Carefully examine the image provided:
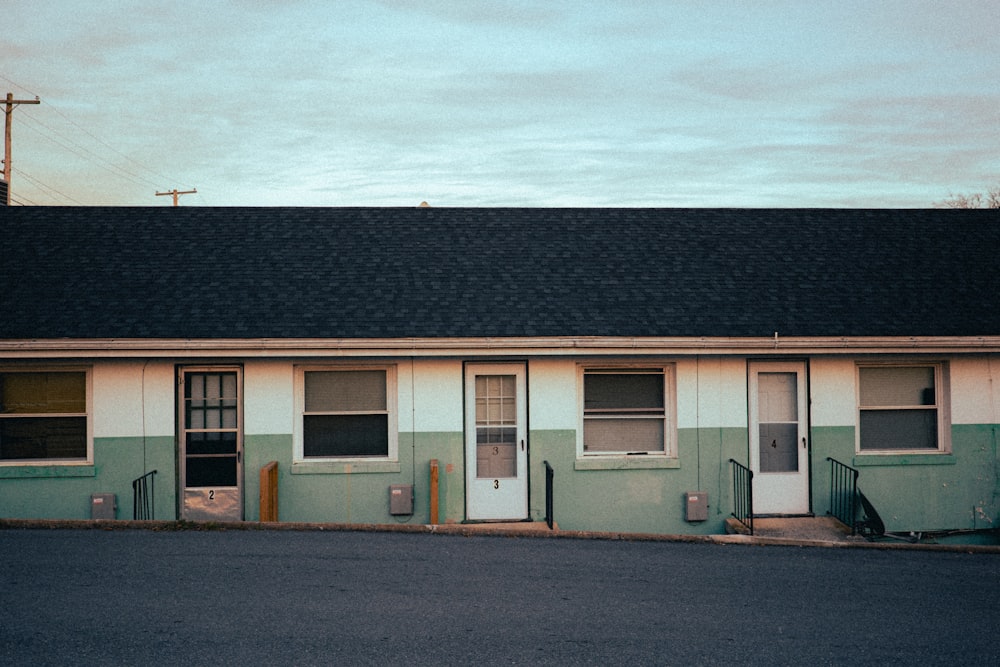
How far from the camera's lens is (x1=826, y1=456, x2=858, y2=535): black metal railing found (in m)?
11.9

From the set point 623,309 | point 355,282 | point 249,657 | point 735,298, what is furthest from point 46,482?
point 735,298

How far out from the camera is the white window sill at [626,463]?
38.5ft

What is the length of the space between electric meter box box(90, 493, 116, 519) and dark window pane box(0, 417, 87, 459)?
67cm

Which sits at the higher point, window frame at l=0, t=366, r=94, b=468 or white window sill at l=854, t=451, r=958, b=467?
window frame at l=0, t=366, r=94, b=468

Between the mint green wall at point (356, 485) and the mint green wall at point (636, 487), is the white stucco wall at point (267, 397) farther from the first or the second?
the mint green wall at point (636, 487)

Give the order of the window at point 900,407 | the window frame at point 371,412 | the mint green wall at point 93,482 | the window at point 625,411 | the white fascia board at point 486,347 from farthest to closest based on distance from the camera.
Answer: the window at point 900,407, the window at point 625,411, the window frame at point 371,412, the mint green wall at point 93,482, the white fascia board at point 486,347

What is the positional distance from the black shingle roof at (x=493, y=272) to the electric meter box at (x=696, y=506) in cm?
226

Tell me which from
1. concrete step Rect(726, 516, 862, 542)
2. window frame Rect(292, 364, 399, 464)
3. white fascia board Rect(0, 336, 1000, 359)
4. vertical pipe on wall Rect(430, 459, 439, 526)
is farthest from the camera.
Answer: window frame Rect(292, 364, 399, 464)

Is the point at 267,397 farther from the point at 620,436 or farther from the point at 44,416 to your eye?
the point at 620,436

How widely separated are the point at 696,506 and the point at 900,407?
134 inches

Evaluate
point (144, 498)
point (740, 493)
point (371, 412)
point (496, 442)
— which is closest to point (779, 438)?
point (740, 493)

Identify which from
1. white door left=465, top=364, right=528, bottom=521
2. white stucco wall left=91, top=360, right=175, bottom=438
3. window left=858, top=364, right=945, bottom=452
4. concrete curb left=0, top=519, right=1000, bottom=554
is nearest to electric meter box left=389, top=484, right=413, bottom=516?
white door left=465, top=364, right=528, bottom=521

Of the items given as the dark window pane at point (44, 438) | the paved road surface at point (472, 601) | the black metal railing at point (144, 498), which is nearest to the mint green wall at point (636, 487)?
the paved road surface at point (472, 601)

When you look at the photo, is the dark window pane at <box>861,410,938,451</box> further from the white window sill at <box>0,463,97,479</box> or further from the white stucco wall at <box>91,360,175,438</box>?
the white window sill at <box>0,463,97,479</box>
